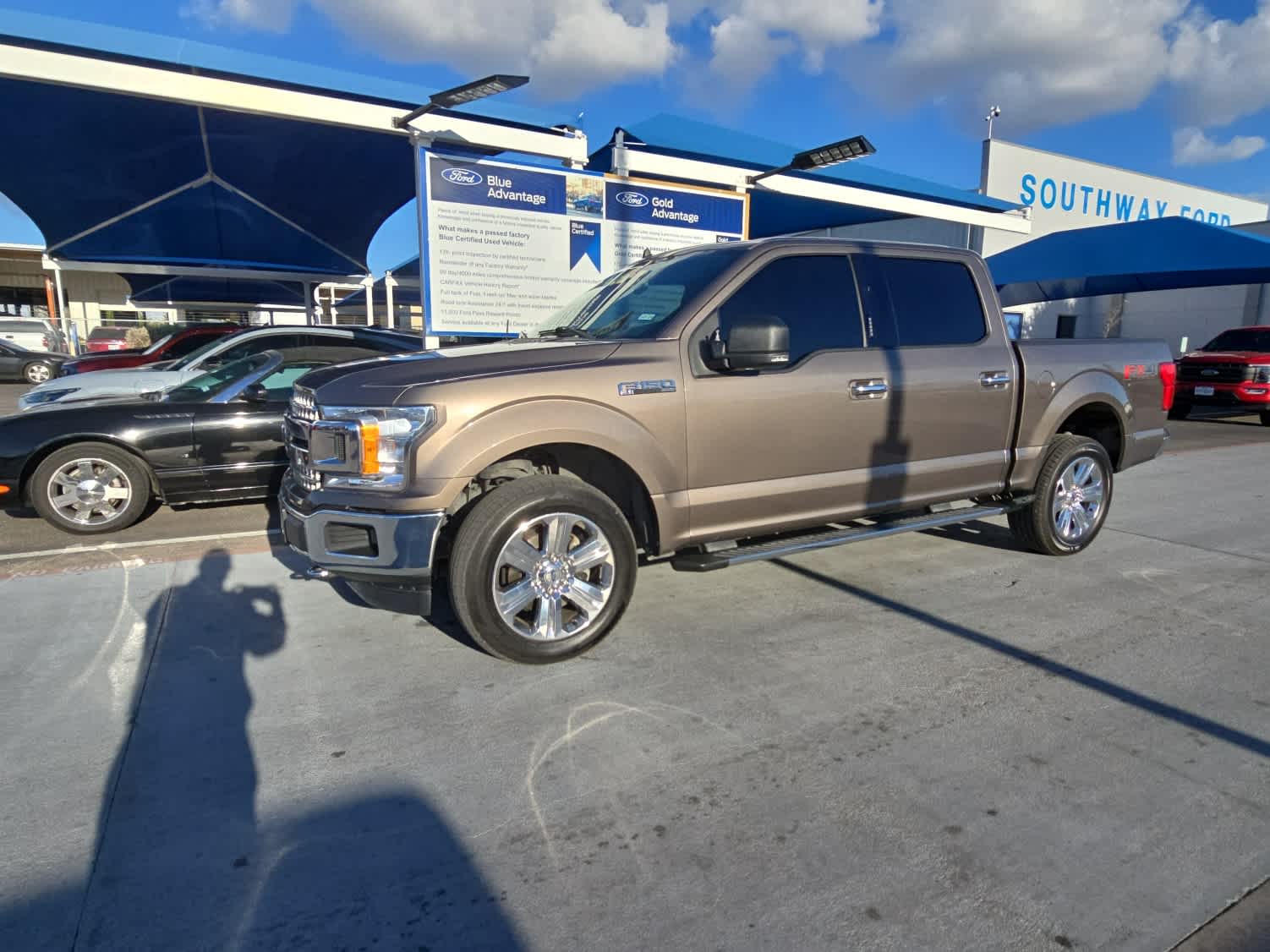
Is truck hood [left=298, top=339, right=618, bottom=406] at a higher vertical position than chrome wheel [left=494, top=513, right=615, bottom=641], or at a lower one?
higher

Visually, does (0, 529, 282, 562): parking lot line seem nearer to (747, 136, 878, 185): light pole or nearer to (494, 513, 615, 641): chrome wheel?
(494, 513, 615, 641): chrome wheel

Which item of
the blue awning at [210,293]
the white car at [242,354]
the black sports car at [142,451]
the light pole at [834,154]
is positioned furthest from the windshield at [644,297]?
the blue awning at [210,293]

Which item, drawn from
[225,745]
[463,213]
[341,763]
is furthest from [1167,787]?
[463,213]

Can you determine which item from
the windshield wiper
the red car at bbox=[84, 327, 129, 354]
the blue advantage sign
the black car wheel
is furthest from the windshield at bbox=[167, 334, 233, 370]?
the black car wheel

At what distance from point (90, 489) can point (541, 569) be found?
170 inches

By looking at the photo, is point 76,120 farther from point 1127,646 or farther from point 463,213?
point 1127,646

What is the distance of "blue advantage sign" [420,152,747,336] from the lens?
8.05 m

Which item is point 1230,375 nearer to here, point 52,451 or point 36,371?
point 52,451

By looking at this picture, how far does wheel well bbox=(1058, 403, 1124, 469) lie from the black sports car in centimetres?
617

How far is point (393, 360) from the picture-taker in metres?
3.62

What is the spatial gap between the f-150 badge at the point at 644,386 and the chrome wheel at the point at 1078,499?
3.08 metres

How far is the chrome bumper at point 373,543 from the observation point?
325 centimetres

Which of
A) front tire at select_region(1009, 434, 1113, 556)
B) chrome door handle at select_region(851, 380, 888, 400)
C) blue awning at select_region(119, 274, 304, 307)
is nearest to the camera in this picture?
chrome door handle at select_region(851, 380, 888, 400)

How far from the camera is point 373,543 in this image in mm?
3291
